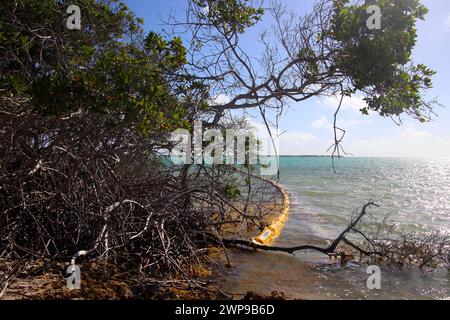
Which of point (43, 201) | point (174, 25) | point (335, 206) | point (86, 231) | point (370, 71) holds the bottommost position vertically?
point (335, 206)

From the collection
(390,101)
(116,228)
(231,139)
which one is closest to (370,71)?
(390,101)

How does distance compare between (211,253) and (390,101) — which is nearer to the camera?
(390,101)

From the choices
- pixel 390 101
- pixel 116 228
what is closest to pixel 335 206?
pixel 390 101

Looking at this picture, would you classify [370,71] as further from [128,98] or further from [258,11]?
[128,98]

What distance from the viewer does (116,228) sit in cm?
549

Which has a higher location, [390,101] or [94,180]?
[390,101]

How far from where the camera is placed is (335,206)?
15672mm

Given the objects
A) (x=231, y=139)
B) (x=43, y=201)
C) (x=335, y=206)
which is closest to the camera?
(x=43, y=201)

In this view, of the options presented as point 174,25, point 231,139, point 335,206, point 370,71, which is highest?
point 174,25

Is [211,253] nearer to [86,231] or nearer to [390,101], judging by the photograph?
[86,231]

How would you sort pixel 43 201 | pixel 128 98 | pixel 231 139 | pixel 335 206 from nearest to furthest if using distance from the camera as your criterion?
1. pixel 128 98
2. pixel 43 201
3. pixel 231 139
4. pixel 335 206
